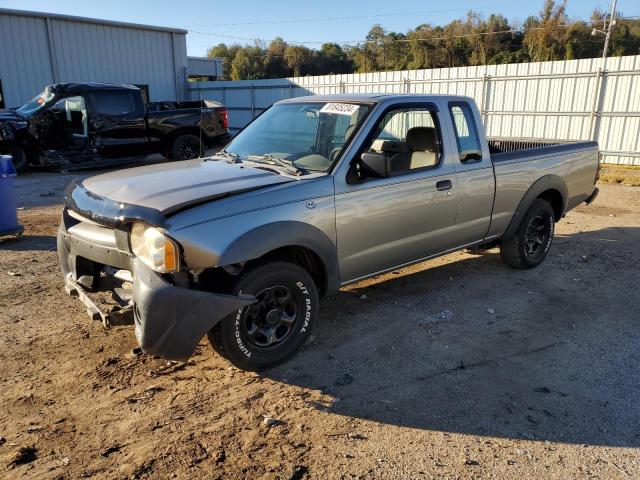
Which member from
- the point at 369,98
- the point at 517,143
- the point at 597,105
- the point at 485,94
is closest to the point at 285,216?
the point at 369,98

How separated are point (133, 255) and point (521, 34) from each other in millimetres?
57845

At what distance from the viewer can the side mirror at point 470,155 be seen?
4.86 m

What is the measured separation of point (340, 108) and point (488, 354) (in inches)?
92.6

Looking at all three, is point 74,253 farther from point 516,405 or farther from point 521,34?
point 521,34

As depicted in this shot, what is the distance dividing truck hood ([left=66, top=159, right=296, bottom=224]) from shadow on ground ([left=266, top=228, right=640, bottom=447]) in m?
1.36

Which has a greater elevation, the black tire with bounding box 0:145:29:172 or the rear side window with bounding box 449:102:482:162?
the rear side window with bounding box 449:102:482:162

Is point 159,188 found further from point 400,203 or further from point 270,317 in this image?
point 400,203

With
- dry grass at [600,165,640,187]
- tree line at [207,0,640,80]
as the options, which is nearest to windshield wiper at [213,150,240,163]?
dry grass at [600,165,640,187]

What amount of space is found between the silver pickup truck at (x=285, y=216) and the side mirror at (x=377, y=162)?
1 centimetres

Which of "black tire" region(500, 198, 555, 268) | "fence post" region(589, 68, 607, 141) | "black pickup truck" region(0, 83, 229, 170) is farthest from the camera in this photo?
"fence post" region(589, 68, 607, 141)

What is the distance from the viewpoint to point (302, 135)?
14.7 ft

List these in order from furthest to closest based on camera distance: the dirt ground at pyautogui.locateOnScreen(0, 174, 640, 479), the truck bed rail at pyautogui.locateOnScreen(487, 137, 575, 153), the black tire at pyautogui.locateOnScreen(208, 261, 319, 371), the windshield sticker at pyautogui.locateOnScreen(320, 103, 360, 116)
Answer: the truck bed rail at pyautogui.locateOnScreen(487, 137, 575, 153), the windshield sticker at pyautogui.locateOnScreen(320, 103, 360, 116), the black tire at pyautogui.locateOnScreen(208, 261, 319, 371), the dirt ground at pyautogui.locateOnScreen(0, 174, 640, 479)

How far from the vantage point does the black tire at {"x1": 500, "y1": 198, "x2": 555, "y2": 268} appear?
577cm

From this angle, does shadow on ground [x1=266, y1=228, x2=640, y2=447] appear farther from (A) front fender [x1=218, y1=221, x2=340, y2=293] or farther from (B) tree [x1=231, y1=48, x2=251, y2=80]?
(B) tree [x1=231, y1=48, x2=251, y2=80]
